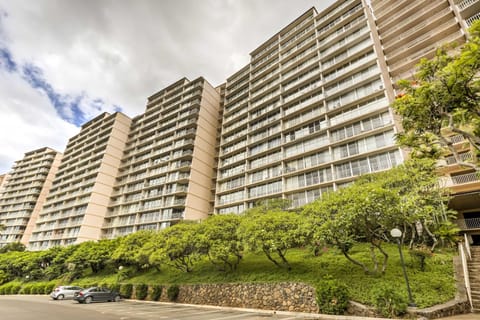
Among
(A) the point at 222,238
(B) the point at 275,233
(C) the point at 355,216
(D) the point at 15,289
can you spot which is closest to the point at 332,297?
(C) the point at 355,216

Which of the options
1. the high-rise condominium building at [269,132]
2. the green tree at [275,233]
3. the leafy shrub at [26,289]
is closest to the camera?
the green tree at [275,233]

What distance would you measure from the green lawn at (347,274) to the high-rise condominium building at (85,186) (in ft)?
105

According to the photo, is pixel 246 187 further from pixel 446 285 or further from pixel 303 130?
pixel 446 285

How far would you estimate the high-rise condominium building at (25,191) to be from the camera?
6538 centimetres

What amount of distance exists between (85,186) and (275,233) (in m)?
52.0

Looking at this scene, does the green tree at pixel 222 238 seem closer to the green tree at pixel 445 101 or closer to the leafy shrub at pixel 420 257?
the leafy shrub at pixel 420 257

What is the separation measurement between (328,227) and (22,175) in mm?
98390

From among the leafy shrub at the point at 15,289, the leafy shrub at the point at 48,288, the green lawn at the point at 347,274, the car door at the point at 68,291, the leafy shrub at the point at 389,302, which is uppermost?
the green lawn at the point at 347,274

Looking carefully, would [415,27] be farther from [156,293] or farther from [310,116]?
[156,293]

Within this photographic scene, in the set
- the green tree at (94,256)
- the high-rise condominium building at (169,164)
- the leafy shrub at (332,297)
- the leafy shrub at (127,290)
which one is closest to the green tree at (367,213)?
the leafy shrub at (332,297)

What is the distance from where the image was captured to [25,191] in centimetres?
7106

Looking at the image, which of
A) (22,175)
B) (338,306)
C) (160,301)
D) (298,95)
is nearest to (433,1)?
(298,95)

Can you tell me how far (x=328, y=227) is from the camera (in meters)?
12.1

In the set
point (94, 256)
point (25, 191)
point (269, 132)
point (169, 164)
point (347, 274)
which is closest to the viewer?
→ point (347, 274)
